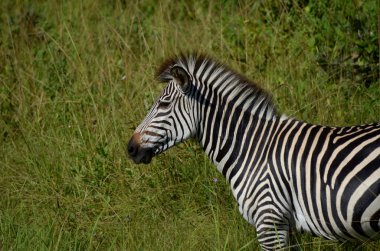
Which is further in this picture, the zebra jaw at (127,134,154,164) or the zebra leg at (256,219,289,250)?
the zebra jaw at (127,134,154,164)

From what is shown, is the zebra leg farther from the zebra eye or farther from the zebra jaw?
the zebra eye

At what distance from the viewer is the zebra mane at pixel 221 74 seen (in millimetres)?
5184

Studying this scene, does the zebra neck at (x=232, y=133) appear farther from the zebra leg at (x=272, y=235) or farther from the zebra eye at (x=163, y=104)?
the zebra leg at (x=272, y=235)

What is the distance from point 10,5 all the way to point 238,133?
240 inches

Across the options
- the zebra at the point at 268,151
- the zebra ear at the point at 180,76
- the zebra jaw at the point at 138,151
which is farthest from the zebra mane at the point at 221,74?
the zebra jaw at the point at 138,151

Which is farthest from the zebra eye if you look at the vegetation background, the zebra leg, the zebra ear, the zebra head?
the zebra leg

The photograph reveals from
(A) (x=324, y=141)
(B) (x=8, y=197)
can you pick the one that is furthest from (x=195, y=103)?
(B) (x=8, y=197)

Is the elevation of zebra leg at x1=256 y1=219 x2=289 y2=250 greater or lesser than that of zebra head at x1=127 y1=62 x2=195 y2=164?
lesser

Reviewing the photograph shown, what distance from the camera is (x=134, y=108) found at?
6.99 m

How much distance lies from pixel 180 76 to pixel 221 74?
0.30 meters

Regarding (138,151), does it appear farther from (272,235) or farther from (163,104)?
(272,235)

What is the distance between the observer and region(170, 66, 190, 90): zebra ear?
516 cm

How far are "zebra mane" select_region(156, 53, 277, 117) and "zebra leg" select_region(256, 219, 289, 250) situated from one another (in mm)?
781

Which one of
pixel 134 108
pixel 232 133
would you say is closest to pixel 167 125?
pixel 232 133
